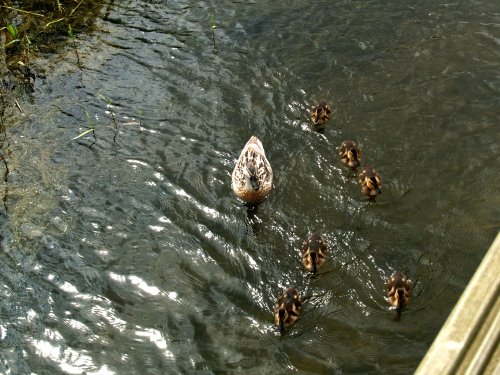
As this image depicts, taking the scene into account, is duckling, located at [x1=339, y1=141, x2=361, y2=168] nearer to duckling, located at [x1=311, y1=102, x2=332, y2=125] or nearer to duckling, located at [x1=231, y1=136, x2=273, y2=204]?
duckling, located at [x1=311, y1=102, x2=332, y2=125]

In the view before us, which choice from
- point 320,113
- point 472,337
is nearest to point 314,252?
point 320,113

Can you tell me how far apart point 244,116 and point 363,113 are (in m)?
1.15

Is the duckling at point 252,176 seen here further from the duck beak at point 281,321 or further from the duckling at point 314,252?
the duck beak at point 281,321

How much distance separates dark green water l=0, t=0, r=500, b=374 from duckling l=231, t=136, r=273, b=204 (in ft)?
0.38

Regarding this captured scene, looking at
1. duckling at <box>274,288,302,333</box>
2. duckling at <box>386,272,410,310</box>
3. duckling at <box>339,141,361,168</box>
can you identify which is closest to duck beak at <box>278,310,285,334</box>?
duckling at <box>274,288,302,333</box>

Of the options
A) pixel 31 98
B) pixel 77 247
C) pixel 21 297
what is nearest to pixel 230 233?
pixel 77 247

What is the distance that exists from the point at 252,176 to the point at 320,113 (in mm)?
1113

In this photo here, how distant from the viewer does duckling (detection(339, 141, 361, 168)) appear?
15.3 feet

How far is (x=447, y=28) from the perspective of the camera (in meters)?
6.10

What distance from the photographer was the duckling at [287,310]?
139 inches

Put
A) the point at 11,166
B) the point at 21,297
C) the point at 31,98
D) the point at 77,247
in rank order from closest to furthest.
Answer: the point at 21,297
the point at 77,247
the point at 11,166
the point at 31,98

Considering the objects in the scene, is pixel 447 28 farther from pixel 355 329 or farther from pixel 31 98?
pixel 31 98

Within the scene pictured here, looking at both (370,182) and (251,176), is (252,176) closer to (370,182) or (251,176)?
(251,176)

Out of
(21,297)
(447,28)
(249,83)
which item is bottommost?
(21,297)
